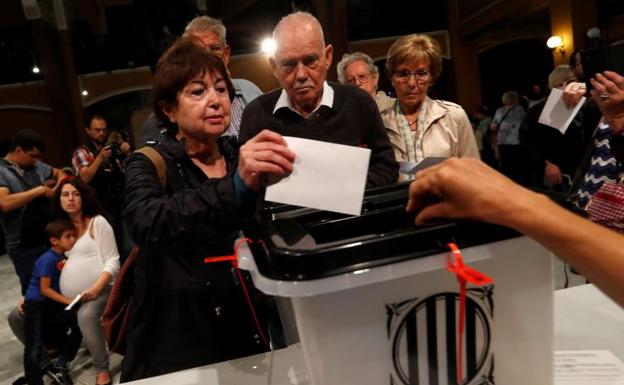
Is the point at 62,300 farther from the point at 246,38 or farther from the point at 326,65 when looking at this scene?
the point at 246,38

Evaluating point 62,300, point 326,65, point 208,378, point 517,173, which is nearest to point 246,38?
point 517,173

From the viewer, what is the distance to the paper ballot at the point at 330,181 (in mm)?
566

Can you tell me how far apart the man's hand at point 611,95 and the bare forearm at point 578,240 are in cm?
104

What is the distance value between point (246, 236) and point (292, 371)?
0.30 m

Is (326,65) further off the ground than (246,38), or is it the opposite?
(246,38)

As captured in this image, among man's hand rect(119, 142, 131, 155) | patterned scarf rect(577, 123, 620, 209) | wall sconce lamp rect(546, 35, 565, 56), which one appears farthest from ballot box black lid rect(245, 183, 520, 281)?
wall sconce lamp rect(546, 35, 565, 56)

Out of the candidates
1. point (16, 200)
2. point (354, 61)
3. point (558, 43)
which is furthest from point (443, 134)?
point (558, 43)

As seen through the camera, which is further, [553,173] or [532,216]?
[553,173]

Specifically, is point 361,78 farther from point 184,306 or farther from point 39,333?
point 39,333

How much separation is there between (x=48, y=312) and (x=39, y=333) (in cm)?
11

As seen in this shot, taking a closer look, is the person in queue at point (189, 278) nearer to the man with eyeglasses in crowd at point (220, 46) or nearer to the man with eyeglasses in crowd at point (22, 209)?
the man with eyeglasses in crowd at point (220, 46)

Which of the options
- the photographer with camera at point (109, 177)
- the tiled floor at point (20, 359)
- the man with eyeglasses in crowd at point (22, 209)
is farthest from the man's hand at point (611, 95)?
the man with eyeglasses in crowd at point (22, 209)

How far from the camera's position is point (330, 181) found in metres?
0.57

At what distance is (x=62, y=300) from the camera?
8.17 ft
